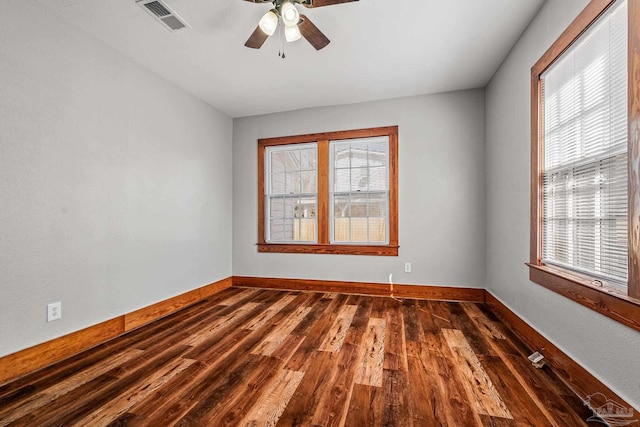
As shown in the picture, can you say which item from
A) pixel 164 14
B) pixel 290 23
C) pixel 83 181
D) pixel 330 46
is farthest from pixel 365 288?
pixel 164 14

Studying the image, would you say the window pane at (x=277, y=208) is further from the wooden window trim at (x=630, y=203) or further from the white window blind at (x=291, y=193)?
the wooden window trim at (x=630, y=203)

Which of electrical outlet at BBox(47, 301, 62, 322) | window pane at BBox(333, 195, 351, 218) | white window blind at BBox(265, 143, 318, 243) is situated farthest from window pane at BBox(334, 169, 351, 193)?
Answer: electrical outlet at BBox(47, 301, 62, 322)

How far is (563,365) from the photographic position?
176 centimetres

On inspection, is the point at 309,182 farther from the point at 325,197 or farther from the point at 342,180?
the point at 342,180

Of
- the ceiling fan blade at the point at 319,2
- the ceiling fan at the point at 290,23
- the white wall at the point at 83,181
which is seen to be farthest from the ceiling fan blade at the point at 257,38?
the white wall at the point at 83,181

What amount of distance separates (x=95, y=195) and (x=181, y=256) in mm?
1185

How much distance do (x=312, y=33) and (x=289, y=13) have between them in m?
0.27

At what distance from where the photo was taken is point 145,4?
2.02 metres

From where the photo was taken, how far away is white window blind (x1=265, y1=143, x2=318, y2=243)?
4.09 meters

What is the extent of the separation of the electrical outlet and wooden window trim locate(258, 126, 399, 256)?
7.79ft

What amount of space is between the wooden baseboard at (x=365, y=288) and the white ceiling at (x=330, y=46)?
2.53 metres

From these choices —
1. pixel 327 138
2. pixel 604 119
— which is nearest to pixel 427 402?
pixel 604 119

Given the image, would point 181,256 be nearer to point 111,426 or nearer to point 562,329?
point 111,426

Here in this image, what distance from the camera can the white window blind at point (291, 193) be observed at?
161 inches
